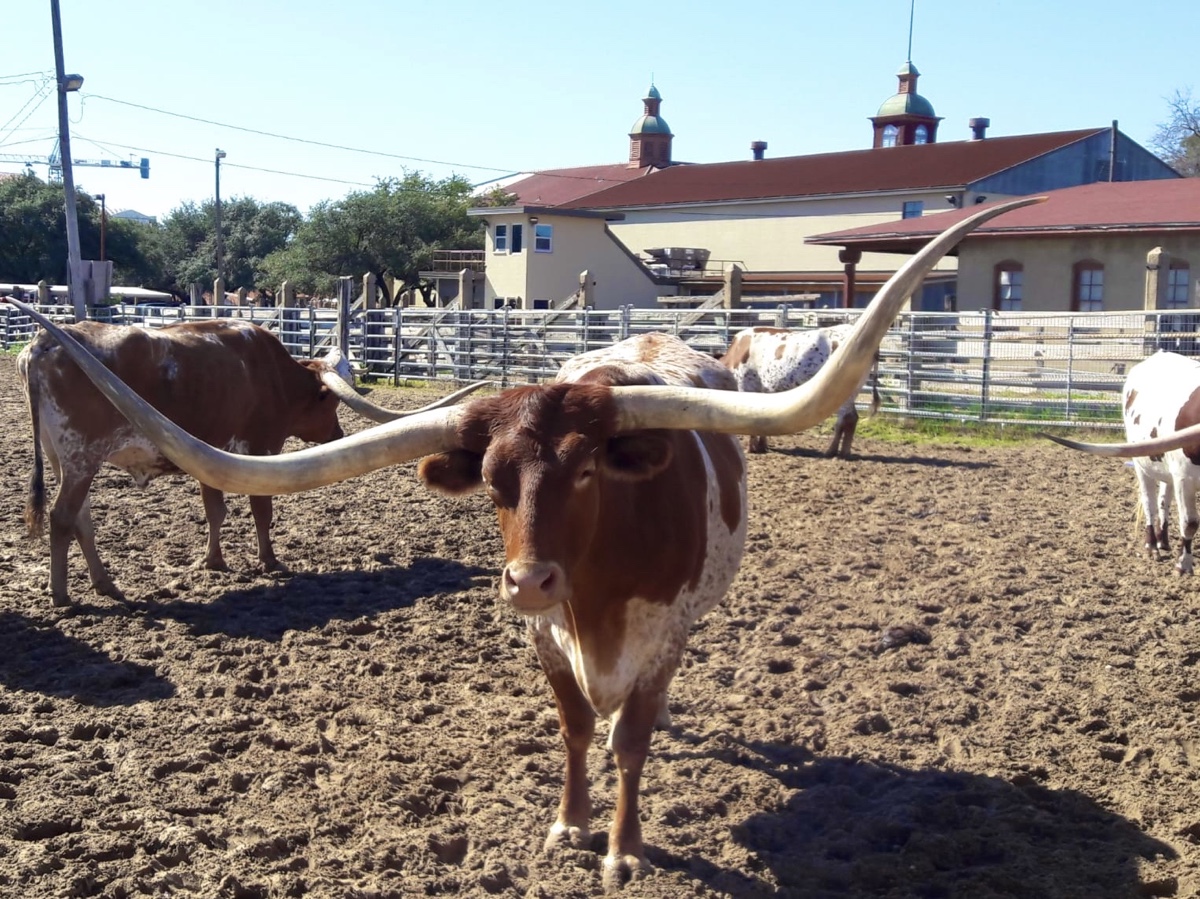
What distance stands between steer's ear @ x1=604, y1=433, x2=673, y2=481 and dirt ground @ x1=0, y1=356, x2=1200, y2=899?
1.28 metres

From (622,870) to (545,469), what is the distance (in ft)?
4.35

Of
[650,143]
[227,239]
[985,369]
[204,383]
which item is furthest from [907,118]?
[204,383]

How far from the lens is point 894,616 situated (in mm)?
6539

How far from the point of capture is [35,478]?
6969 mm

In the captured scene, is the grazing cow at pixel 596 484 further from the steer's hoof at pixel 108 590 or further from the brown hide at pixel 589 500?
the steer's hoof at pixel 108 590

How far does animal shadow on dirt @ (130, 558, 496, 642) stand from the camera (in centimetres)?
654

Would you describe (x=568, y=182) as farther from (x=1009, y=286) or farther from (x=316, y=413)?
(x=316, y=413)

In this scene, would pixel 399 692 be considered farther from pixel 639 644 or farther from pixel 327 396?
pixel 327 396

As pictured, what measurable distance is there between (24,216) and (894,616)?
5657 centimetres

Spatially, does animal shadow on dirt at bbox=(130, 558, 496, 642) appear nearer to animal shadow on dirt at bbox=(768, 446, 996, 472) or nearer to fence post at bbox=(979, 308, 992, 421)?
animal shadow on dirt at bbox=(768, 446, 996, 472)

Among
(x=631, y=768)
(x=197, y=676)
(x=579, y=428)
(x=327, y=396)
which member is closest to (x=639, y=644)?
(x=631, y=768)

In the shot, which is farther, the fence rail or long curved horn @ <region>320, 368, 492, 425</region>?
the fence rail

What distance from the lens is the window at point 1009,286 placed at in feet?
80.8

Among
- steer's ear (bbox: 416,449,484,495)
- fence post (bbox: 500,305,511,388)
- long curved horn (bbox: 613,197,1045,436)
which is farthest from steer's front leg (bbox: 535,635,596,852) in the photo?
fence post (bbox: 500,305,511,388)
